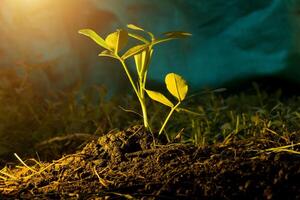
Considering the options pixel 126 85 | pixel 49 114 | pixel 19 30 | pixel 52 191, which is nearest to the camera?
pixel 52 191

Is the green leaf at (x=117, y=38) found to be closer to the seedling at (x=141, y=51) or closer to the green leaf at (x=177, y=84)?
the seedling at (x=141, y=51)

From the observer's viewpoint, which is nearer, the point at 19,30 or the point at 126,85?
the point at 19,30

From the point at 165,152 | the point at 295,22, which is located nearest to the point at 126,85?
the point at 295,22

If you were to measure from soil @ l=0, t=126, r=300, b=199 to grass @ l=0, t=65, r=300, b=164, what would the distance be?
0.81 meters

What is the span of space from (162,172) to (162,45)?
2.23m

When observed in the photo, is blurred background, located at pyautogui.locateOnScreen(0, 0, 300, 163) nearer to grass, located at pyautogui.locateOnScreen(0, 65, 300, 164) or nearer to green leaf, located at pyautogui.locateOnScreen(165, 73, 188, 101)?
grass, located at pyautogui.locateOnScreen(0, 65, 300, 164)

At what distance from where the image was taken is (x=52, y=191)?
50.9 inches

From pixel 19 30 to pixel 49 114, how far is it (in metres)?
0.77

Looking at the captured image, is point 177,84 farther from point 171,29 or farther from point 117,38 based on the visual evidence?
point 171,29

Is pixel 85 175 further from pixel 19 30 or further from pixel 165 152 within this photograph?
pixel 19 30

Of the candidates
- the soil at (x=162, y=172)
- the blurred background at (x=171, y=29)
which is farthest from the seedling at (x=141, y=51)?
the blurred background at (x=171, y=29)

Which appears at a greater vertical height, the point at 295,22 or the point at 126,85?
the point at 295,22

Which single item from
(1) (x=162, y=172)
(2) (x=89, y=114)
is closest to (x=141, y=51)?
(1) (x=162, y=172)

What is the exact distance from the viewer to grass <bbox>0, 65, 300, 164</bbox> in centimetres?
246
